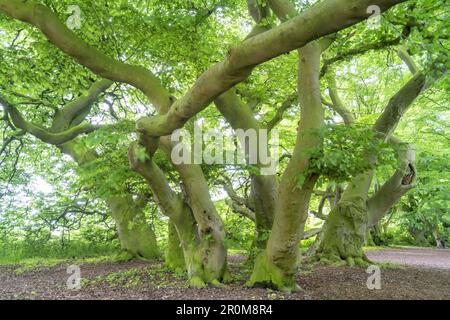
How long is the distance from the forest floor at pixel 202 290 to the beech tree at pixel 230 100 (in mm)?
449

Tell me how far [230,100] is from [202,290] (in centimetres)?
314

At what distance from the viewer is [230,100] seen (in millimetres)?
6527

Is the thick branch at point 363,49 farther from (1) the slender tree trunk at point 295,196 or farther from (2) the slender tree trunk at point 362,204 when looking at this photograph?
(1) the slender tree trunk at point 295,196

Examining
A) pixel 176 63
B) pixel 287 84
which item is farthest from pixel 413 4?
pixel 176 63

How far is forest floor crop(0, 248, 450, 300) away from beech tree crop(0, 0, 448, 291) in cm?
45

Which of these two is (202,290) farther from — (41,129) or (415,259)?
(415,259)

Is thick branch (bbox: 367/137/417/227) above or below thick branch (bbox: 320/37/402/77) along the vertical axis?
below

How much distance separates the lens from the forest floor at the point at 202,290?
553 cm

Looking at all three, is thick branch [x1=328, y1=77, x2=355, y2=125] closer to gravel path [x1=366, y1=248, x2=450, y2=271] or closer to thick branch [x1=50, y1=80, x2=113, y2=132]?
gravel path [x1=366, y1=248, x2=450, y2=271]

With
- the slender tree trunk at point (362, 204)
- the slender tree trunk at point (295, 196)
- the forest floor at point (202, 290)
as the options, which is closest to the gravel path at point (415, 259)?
the forest floor at point (202, 290)

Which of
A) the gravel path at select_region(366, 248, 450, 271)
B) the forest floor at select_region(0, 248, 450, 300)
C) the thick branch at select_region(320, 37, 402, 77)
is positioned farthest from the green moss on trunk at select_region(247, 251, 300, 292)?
the gravel path at select_region(366, 248, 450, 271)

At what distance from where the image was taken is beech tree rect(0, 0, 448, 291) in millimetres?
4090

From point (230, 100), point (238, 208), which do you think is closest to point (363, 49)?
point (230, 100)
